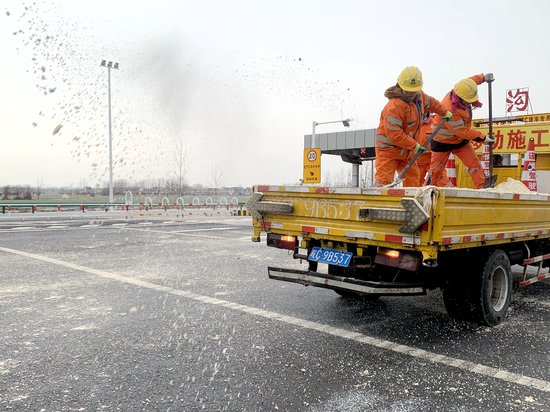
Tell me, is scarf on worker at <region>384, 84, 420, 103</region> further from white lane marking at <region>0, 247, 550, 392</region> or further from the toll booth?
the toll booth

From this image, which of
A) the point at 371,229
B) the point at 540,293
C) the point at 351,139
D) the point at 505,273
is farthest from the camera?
the point at 351,139

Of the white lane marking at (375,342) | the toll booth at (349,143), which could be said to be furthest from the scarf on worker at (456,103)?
the toll booth at (349,143)

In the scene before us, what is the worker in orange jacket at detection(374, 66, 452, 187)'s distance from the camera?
5500 mm

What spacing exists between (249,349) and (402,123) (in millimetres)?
3320

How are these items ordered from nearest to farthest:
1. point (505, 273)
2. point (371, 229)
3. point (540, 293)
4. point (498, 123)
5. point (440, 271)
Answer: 1. point (371, 229)
2. point (440, 271)
3. point (505, 273)
4. point (540, 293)
5. point (498, 123)

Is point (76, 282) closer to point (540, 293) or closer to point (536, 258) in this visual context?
point (536, 258)

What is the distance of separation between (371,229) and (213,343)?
182cm

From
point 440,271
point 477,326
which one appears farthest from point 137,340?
point 477,326

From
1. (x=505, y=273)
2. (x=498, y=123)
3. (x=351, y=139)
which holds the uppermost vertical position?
(x=351, y=139)

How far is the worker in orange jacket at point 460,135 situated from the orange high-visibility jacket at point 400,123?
0.58 m

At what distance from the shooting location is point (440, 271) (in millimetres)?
4652

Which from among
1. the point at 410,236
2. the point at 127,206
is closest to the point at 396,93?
the point at 410,236

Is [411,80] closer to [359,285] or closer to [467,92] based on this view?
[467,92]

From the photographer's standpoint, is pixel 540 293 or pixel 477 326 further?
pixel 540 293
